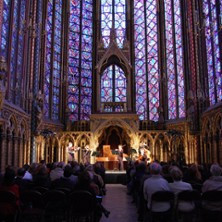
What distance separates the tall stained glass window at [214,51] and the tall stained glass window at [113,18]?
35.1 feet

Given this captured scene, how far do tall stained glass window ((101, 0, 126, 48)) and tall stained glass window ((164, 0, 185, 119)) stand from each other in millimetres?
4597

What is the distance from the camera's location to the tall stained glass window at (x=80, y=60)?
2678 centimetres

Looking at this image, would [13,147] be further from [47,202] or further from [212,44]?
[212,44]

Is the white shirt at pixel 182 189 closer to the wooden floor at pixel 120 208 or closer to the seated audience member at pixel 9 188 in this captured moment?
the wooden floor at pixel 120 208

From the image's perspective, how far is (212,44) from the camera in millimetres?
18953

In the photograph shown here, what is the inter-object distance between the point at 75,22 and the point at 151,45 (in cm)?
765

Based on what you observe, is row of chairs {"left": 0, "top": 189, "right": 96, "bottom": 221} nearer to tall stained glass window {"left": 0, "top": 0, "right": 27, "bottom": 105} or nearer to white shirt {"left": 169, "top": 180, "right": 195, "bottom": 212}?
white shirt {"left": 169, "top": 180, "right": 195, "bottom": 212}

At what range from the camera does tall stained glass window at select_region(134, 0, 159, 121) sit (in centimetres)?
2686

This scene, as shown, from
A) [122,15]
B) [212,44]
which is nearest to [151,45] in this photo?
[122,15]

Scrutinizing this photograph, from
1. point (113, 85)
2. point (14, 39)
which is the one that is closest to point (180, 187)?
point (14, 39)

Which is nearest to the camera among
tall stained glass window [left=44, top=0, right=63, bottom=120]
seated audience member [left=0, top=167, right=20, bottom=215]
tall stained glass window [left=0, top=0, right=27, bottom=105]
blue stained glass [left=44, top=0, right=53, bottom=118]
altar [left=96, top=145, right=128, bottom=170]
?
seated audience member [left=0, top=167, right=20, bottom=215]

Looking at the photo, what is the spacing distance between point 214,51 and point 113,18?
13581 mm

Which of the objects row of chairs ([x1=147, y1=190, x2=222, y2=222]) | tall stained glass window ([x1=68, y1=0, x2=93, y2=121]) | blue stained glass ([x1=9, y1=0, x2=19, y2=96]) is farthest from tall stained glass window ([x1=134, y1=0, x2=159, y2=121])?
row of chairs ([x1=147, y1=190, x2=222, y2=222])

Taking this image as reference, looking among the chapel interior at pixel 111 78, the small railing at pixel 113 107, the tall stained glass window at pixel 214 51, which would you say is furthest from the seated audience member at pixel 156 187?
the small railing at pixel 113 107
